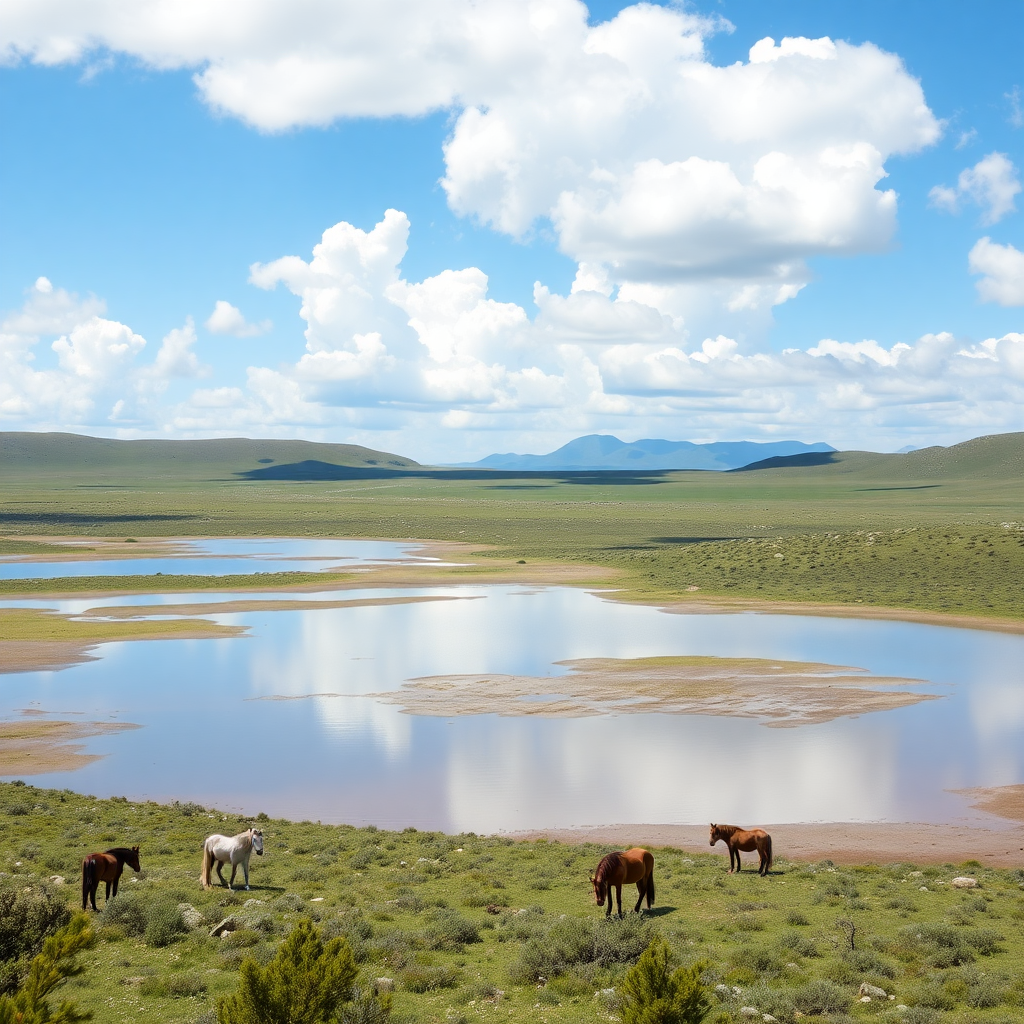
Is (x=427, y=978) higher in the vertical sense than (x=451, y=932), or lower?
higher

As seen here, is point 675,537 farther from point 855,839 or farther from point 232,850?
point 232,850

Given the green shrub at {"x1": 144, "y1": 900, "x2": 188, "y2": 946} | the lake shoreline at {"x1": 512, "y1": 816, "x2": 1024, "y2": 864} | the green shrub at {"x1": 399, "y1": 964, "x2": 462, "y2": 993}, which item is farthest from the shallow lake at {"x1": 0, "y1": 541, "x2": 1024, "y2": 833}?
the green shrub at {"x1": 399, "y1": 964, "x2": 462, "y2": 993}

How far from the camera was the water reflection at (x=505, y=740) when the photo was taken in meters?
23.3

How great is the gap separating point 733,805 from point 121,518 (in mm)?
128665

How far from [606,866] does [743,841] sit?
4660mm

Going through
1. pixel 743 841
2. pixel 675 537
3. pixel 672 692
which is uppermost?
pixel 675 537

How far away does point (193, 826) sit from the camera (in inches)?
797

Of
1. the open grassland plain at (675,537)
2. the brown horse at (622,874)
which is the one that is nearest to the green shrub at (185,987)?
the brown horse at (622,874)

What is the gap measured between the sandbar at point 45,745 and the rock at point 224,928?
14.7 meters

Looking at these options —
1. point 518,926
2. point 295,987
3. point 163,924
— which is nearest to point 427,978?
point 518,926

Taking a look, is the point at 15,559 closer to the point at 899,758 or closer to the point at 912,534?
the point at 912,534

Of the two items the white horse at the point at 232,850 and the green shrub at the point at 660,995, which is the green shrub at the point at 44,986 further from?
the white horse at the point at 232,850

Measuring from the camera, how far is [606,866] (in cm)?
1385

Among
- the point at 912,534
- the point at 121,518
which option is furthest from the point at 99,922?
the point at 121,518
